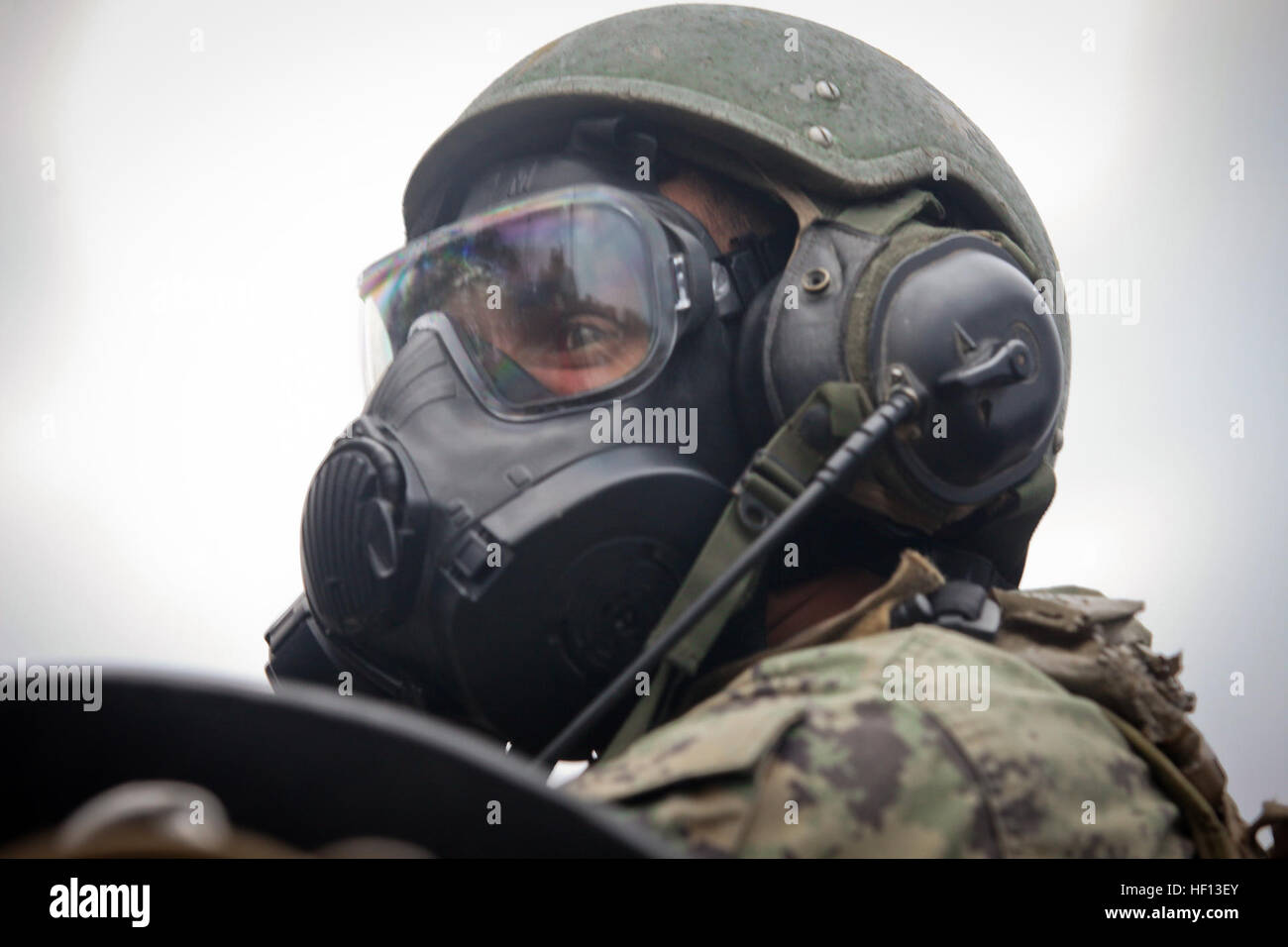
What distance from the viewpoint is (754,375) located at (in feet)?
6.55

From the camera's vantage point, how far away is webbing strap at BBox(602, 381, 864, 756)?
5.63 feet

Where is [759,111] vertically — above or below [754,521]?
above

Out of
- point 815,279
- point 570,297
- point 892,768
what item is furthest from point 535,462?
point 892,768

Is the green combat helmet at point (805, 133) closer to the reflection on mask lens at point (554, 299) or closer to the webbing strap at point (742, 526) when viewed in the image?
the webbing strap at point (742, 526)

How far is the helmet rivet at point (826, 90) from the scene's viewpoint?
7.00 feet

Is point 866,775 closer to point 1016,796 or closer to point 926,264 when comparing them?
point 1016,796

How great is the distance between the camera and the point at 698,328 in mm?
2000

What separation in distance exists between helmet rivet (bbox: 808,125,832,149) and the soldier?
0.01 meters

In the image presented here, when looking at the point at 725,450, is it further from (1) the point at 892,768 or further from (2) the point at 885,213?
(1) the point at 892,768

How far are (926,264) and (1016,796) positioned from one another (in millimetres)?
869

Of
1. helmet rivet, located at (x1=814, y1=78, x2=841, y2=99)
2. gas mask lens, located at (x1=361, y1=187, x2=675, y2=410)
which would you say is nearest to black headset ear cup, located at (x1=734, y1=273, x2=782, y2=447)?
gas mask lens, located at (x1=361, y1=187, x2=675, y2=410)

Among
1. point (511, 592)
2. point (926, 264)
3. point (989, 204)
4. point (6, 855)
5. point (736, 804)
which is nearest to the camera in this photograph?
point (6, 855)

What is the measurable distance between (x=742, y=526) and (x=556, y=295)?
1.65ft
